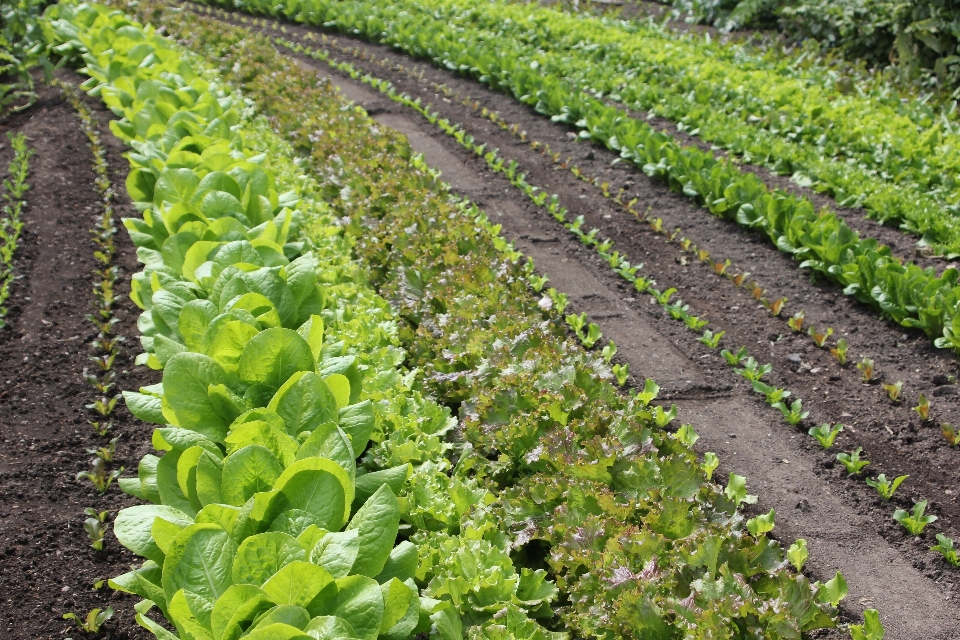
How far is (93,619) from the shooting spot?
334 centimetres

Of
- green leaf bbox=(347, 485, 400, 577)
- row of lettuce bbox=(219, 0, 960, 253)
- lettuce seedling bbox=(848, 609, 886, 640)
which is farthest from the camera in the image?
Result: row of lettuce bbox=(219, 0, 960, 253)

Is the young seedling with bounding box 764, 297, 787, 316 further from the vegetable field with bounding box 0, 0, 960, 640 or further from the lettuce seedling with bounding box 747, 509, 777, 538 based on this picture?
the lettuce seedling with bounding box 747, 509, 777, 538

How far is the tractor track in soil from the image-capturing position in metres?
4.05

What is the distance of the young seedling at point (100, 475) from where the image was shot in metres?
4.17

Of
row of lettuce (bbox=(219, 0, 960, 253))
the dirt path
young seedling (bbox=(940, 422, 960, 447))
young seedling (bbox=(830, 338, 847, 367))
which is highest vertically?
row of lettuce (bbox=(219, 0, 960, 253))

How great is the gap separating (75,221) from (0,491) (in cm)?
364

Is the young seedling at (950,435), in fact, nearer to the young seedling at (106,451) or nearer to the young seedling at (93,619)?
the young seedling at (93,619)

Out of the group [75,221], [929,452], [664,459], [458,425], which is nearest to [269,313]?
[458,425]

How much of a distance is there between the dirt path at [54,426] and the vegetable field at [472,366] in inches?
0.9

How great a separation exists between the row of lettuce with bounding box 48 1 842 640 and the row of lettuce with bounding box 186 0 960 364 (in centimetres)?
217

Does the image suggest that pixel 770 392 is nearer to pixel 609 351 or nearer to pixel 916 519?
pixel 609 351

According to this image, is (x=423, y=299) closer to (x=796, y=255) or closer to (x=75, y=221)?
(x=796, y=255)

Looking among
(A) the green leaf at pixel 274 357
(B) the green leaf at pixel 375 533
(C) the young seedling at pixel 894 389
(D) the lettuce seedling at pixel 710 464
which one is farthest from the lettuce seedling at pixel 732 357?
(B) the green leaf at pixel 375 533

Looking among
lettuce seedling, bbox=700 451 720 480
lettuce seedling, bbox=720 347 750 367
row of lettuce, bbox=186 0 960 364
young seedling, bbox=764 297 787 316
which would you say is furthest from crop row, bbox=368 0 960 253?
lettuce seedling, bbox=700 451 720 480
